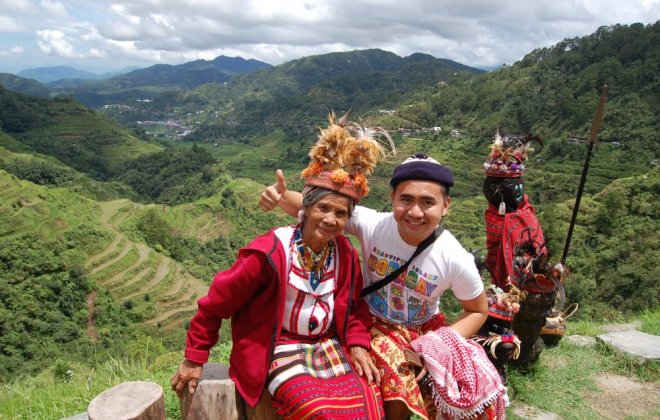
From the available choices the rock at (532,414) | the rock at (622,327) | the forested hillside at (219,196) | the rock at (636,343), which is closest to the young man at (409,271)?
the forested hillside at (219,196)

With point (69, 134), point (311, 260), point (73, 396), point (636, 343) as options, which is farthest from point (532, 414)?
point (69, 134)

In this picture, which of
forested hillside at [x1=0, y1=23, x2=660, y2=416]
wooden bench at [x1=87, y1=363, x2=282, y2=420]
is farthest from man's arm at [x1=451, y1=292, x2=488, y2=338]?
wooden bench at [x1=87, y1=363, x2=282, y2=420]

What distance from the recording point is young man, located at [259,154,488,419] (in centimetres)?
217

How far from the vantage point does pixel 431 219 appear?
86.0 inches

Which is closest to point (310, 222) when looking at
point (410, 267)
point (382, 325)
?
point (410, 267)

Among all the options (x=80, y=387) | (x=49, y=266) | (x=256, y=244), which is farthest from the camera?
(x=49, y=266)

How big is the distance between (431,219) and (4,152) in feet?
228

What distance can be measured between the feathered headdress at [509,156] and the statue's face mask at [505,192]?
0.04m

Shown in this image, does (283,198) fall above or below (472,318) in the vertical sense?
above

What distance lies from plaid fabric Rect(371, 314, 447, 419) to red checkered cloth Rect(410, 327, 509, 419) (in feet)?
0.28

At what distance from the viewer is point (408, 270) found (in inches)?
91.7

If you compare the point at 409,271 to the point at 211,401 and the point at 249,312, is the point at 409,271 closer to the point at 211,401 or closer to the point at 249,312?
the point at 249,312

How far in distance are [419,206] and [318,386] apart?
98 centimetres

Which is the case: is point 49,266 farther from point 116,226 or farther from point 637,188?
point 637,188
